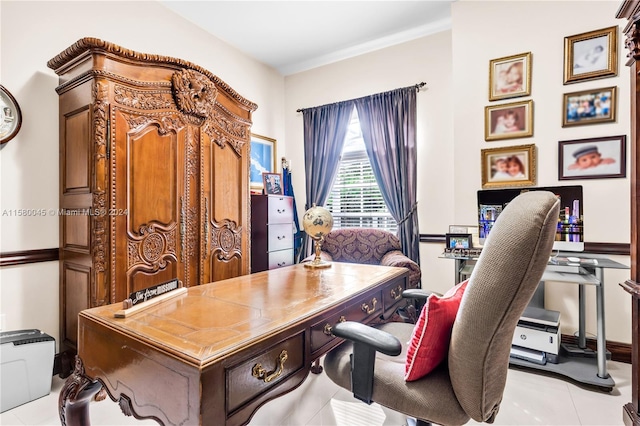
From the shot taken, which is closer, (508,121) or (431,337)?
(431,337)

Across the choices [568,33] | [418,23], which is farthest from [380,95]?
[568,33]

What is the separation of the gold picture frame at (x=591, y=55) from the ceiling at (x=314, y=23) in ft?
4.06

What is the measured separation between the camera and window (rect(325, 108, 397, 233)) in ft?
13.5

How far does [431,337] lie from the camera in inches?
41.6

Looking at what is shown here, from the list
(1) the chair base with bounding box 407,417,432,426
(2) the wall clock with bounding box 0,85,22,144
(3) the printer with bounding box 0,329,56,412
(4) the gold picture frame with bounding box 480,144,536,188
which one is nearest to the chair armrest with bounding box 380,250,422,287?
(4) the gold picture frame with bounding box 480,144,536,188

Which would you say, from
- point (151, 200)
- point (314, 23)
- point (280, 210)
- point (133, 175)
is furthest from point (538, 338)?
point (314, 23)

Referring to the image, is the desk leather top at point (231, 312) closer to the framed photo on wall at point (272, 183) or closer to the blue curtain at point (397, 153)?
the blue curtain at point (397, 153)

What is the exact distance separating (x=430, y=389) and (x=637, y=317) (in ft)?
4.12

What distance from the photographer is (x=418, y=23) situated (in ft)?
11.7

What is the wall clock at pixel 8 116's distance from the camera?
85.7 inches

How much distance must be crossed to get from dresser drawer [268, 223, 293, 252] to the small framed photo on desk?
74.3 inches

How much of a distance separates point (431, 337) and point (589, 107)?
279cm

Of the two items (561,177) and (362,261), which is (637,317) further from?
(362,261)

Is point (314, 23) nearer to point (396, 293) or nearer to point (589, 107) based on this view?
point (589, 107)
